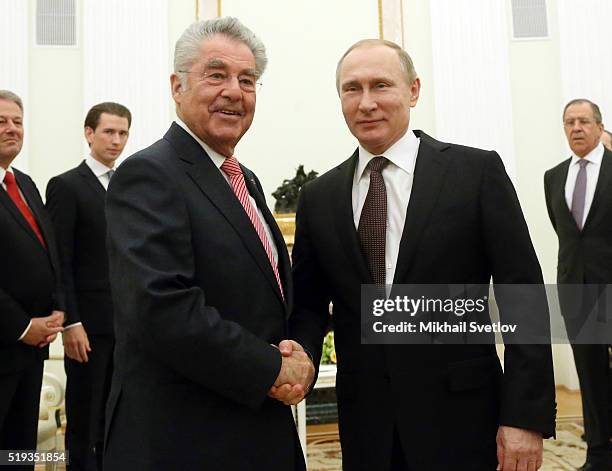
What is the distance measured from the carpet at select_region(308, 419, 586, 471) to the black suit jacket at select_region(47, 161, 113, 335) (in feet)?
5.60

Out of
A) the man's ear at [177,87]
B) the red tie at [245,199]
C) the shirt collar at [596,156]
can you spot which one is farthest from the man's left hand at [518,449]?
the shirt collar at [596,156]

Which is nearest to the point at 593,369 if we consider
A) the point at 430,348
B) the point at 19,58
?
the point at 430,348

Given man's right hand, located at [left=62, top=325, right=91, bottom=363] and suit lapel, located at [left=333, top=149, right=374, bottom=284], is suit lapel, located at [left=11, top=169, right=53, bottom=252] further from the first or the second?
suit lapel, located at [left=333, top=149, right=374, bottom=284]

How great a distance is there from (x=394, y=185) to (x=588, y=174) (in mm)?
2877

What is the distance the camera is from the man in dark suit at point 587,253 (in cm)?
376

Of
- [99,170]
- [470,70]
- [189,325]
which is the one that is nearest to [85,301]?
[99,170]

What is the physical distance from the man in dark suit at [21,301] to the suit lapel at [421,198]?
1.83 meters

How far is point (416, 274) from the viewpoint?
1.73 metres

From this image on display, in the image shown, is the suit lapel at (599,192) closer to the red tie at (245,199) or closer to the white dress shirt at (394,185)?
the white dress shirt at (394,185)

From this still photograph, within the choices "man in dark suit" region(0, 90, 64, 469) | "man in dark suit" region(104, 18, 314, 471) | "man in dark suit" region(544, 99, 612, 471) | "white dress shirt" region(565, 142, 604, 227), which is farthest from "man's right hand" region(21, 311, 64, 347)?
"white dress shirt" region(565, 142, 604, 227)

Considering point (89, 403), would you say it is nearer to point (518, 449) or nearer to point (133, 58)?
point (518, 449)

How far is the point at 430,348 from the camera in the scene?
1737mm

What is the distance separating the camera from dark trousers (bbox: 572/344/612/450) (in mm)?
3686

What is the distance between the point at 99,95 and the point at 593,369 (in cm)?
556
